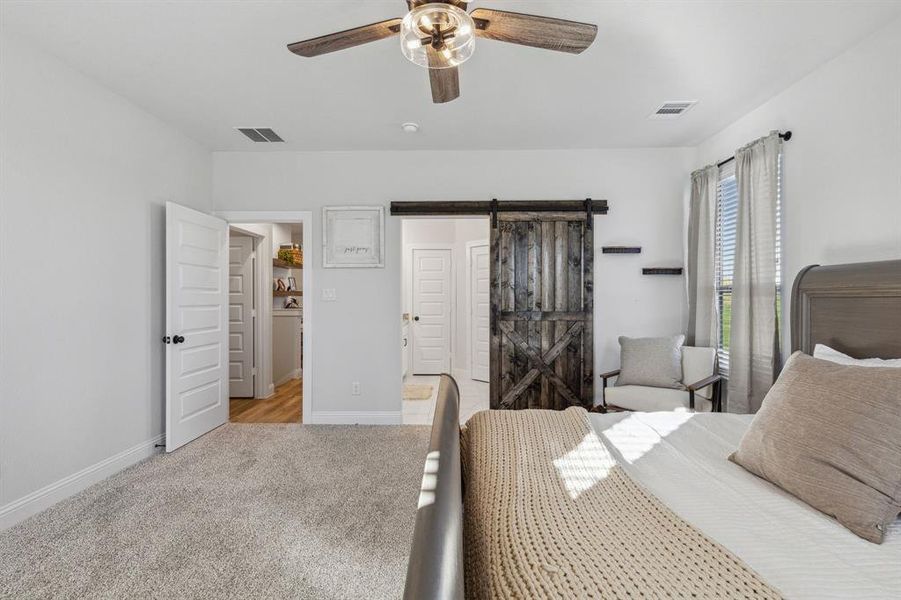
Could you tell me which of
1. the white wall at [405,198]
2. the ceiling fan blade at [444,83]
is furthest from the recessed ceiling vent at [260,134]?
the ceiling fan blade at [444,83]

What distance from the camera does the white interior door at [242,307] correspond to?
→ 4832 mm

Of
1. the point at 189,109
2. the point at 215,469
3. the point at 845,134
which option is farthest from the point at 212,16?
the point at 845,134

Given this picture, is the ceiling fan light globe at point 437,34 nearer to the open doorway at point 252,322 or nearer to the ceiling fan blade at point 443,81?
the ceiling fan blade at point 443,81

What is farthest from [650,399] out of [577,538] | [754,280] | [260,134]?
[260,134]

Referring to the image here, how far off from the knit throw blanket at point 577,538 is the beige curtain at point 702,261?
262 centimetres

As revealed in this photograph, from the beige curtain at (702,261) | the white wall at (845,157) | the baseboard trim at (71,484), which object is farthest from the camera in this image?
the beige curtain at (702,261)

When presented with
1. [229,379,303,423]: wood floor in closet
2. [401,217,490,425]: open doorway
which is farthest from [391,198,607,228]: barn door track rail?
[229,379,303,423]: wood floor in closet

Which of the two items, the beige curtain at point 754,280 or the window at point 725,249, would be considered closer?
the beige curtain at point 754,280

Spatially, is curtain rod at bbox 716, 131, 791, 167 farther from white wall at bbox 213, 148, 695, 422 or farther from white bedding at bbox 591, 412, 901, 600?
white bedding at bbox 591, 412, 901, 600

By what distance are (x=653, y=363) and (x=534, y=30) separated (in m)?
2.72

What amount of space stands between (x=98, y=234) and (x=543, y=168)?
3.59 metres

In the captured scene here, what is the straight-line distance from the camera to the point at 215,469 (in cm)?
287

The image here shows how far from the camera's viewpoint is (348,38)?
1.70 m

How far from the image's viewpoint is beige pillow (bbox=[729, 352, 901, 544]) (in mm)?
1047
